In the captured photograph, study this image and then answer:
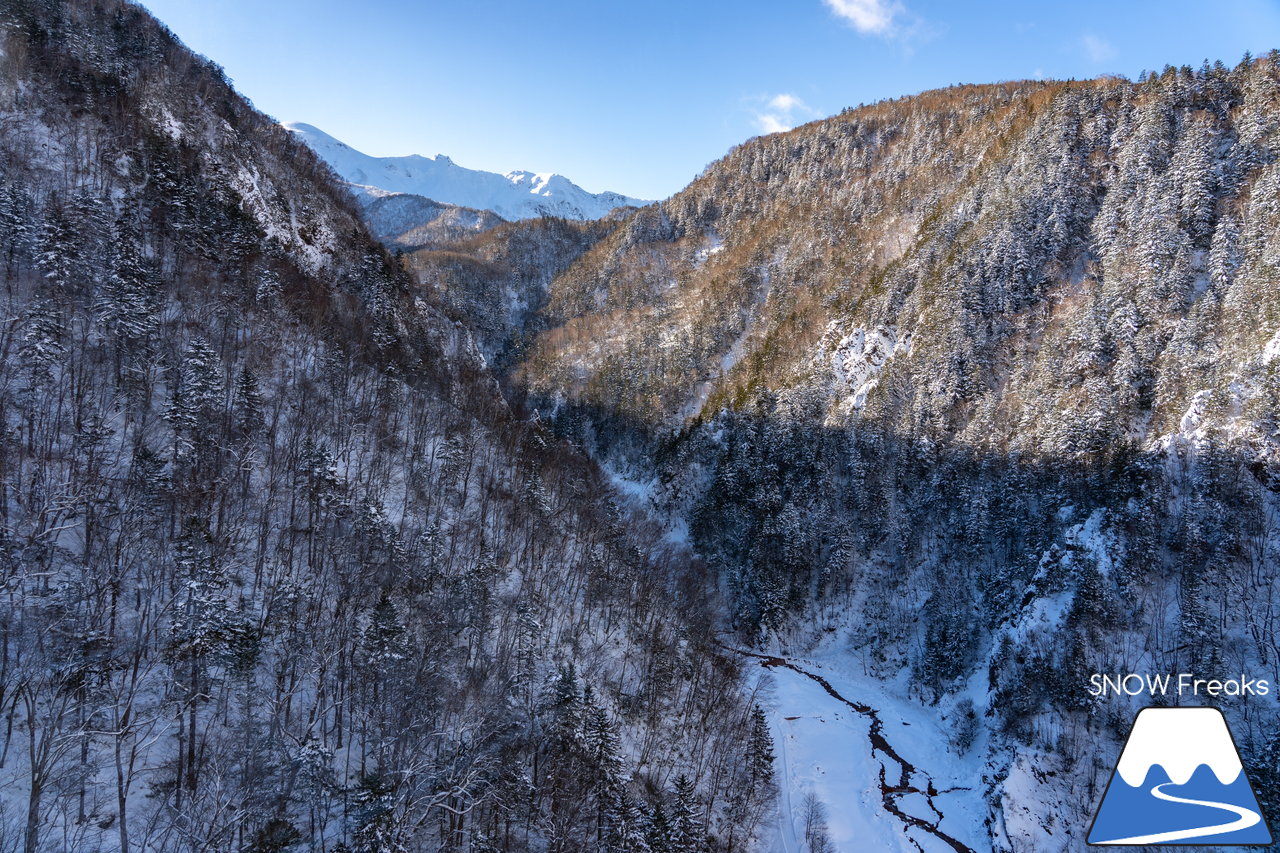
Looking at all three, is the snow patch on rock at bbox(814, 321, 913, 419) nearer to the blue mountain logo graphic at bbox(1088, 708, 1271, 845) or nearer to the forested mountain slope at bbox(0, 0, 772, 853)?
the forested mountain slope at bbox(0, 0, 772, 853)

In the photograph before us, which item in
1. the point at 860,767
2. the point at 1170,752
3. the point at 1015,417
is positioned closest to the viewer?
the point at 1170,752

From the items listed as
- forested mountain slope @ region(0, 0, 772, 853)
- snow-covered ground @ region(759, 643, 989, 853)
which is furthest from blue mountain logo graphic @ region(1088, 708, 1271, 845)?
forested mountain slope @ region(0, 0, 772, 853)

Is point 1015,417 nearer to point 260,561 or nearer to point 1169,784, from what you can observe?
point 1169,784

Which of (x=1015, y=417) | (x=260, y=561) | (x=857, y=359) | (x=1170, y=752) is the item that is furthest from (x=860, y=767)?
(x=857, y=359)

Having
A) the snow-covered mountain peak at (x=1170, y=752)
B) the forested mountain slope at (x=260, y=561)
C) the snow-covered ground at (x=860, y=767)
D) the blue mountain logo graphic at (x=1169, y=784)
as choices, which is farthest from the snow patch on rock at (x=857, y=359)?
the blue mountain logo graphic at (x=1169, y=784)

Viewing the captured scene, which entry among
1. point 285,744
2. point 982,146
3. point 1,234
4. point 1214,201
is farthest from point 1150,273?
point 1,234

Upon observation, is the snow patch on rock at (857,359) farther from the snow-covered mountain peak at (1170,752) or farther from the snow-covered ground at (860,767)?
the snow-covered mountain peak at (1170,752)

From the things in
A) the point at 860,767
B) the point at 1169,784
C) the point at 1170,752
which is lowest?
the point at 860,767
